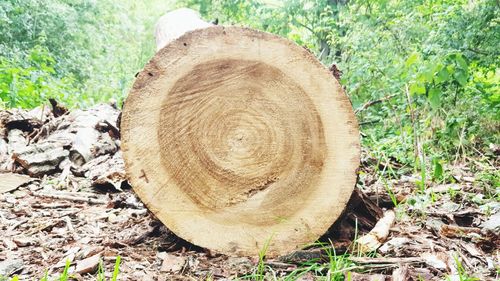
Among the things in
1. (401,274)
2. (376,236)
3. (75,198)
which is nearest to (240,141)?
(376,236)

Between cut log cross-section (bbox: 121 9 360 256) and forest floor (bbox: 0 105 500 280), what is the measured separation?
0.15 metres

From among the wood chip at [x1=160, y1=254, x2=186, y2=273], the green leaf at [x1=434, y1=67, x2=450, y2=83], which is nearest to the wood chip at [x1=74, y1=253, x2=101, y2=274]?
the wood chip at [x1=160, y1=254, x2=186, y2=273]

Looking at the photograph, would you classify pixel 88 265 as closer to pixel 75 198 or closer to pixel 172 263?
pixel 172 263

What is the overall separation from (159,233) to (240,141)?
0.62m

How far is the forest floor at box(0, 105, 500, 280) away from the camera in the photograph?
175 centimetres

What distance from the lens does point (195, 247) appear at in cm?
202

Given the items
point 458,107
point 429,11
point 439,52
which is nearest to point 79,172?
point 439,52

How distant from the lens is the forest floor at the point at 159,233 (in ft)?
5.74

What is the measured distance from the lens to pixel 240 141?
191 centimetres

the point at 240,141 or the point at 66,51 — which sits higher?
the point at 66,51

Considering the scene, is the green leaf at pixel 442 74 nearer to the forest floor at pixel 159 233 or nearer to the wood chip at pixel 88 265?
the forest floor at pixel 159 233

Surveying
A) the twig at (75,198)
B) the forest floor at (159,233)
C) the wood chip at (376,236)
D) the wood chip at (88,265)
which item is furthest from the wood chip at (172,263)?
the twig at (75,198)

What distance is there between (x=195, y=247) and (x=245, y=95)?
27.2 inches

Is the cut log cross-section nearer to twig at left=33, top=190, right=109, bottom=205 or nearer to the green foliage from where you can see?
twig at left=33, top=190, right=109, bottom=205
